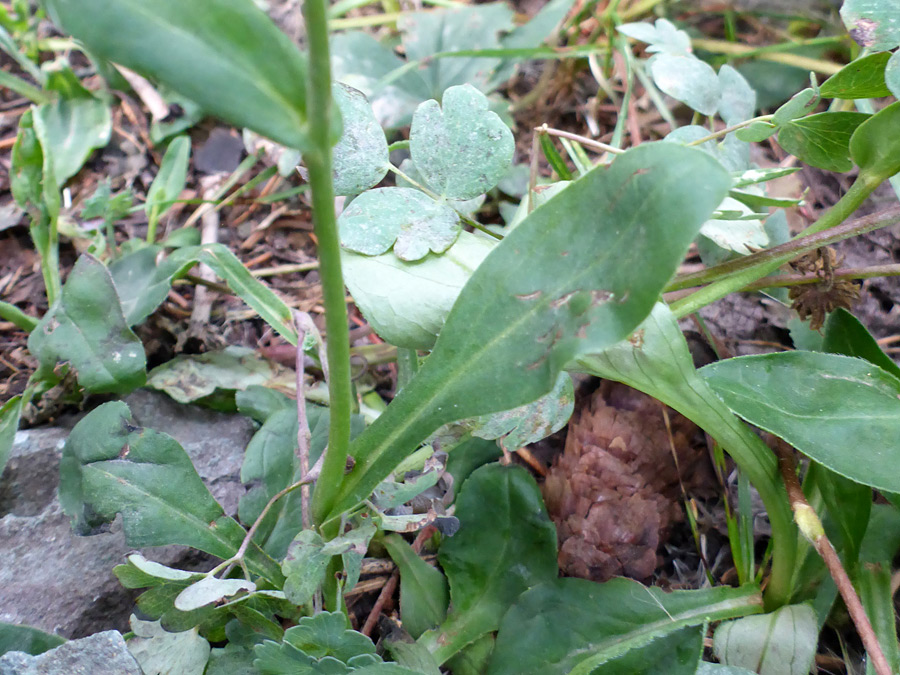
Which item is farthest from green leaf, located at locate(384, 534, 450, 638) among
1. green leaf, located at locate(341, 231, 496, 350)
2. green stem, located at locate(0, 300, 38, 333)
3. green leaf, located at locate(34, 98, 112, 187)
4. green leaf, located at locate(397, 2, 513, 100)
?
green leaf, located at locate(34, 98, 112, 187)

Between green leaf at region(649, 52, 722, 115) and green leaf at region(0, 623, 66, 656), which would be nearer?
green leaf at region(0, 623, 66, 656)

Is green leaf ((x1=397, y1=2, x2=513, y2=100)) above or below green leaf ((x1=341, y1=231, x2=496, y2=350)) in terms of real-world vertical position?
above

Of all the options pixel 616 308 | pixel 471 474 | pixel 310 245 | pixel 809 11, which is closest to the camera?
pixel 616 308

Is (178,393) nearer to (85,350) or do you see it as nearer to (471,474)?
(85,350)

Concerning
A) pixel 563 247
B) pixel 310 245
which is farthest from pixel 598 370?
pixel 310 245

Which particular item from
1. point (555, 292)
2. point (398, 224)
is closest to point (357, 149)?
point (398, 224)

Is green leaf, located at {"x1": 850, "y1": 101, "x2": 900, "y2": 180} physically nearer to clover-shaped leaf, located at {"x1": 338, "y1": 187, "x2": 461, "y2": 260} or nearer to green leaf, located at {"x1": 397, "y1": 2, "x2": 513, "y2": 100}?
clover-shaped leaf, located at {"x1": 338, "y1": 187, "x2": 461, "y2": 260}
